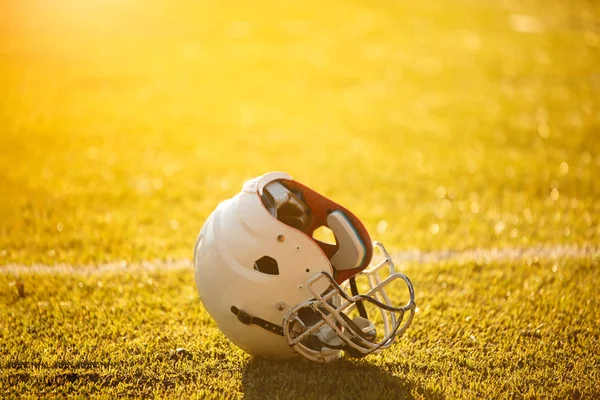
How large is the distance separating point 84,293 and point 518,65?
833 centimetres

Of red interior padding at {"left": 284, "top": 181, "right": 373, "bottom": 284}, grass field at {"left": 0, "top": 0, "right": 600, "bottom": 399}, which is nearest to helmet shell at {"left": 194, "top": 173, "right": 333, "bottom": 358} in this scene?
red interior padding at {"left": 284, "top": 181, "right": 373, "bottom": 284}

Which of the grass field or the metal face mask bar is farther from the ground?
the metal face mask bar

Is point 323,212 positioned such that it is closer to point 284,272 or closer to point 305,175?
point 284,272

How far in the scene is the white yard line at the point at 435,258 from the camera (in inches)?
195

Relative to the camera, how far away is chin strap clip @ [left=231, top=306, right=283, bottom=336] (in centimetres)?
334

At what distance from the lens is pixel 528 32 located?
13133 mm

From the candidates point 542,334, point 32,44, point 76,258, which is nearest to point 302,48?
point 32,44

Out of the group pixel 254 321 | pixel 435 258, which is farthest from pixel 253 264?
pixel 435 258

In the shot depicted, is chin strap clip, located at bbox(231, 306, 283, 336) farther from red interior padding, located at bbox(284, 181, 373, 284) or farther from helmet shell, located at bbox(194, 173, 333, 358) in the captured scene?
red interior padding, located at bbox(284, 181, 373, 284)

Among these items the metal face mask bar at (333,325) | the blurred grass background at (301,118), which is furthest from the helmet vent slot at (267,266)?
the blurred grass background at (301,118)

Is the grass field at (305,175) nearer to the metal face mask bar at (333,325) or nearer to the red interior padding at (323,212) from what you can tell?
the metal face mask bar at (333,325)

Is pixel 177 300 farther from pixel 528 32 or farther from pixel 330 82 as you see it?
pixel 528 32

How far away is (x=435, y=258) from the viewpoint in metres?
5.28

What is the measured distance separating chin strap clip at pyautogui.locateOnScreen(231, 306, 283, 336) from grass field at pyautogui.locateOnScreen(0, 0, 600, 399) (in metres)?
0.27
